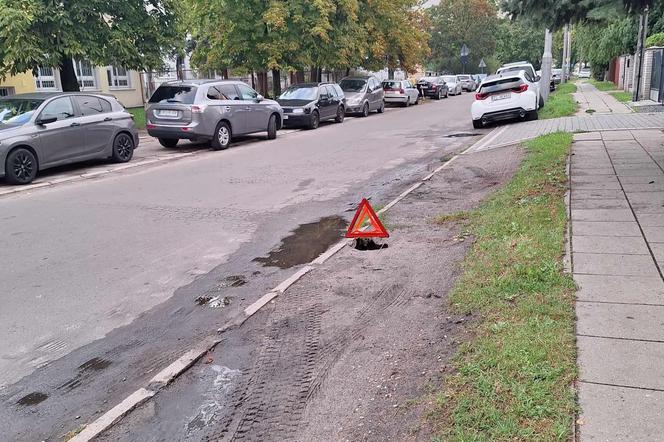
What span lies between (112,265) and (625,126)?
14.0 meters

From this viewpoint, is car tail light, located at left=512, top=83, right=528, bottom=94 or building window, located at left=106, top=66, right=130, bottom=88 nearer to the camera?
car tail light, located at left=512, top=83, right=528, bottom=94

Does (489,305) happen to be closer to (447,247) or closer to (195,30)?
(447,247)

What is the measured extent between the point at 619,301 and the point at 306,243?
3709 mm

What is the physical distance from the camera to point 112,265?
6320 millimetres

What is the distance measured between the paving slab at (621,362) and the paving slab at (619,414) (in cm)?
10

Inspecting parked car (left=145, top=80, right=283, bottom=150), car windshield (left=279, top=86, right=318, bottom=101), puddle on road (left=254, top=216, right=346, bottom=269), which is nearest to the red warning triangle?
puddle on road (left=254, top=216, right=346, bottom=269)

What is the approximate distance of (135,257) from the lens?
259 inches

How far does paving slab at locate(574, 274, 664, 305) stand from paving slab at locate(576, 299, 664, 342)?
0.37ft

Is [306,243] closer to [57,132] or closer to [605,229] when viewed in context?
[605,229]

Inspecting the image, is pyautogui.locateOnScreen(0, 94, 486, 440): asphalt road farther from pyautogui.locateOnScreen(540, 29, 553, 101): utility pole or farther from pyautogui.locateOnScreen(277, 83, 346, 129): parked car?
pyautogui.locateOnScreen(540, 29, 553, 101): utility pole

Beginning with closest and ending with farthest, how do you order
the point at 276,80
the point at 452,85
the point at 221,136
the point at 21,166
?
1. the point at 21,166
2. the point at 221,136
3. the point at 276,80
4. the point at 452,85

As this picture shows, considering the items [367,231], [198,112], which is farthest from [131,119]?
[367,231]

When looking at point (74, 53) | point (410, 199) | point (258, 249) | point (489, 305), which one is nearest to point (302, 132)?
point (74, 53)

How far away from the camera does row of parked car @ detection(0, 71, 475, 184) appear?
36.7ft
